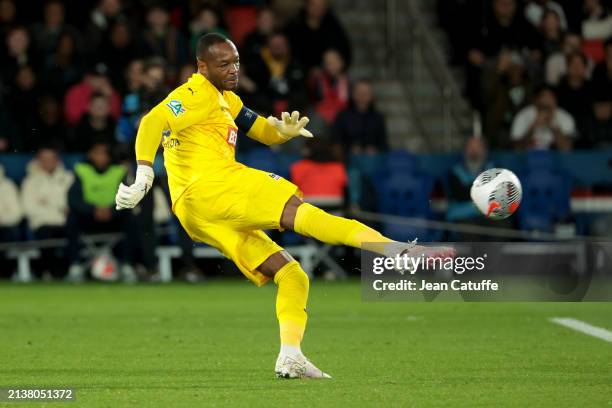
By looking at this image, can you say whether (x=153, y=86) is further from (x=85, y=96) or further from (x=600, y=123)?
(x=600, y=123)

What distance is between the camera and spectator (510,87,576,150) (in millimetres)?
19391

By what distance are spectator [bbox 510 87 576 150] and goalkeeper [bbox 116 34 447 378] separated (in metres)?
10.9

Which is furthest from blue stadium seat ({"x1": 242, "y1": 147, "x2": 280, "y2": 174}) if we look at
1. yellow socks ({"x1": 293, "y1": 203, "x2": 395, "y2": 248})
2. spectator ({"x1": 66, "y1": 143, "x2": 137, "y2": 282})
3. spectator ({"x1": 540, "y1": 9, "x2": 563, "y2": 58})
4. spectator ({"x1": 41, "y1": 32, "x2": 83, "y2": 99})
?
yellow socks ({"x1": 293, "y1": 203, "x2": 395, "y2": 248})

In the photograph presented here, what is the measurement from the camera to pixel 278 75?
19.2 m

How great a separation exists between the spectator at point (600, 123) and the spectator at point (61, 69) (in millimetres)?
6841

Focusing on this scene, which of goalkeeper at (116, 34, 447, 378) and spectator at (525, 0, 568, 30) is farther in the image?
spectator at (525, 0, 568, 30)

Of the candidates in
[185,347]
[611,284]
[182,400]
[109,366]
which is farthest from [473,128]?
[182,400]

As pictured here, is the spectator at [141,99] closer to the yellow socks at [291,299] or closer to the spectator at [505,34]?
the spectator at [505,34]

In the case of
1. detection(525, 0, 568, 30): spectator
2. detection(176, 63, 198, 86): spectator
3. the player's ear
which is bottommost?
the player's ear

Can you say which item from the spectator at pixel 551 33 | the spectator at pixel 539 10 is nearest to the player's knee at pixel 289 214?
the spectator at pixel 551 33

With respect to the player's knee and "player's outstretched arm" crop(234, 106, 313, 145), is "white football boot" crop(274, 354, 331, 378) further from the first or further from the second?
"player's outstretched arm" crop(234, 106, 313, 145)

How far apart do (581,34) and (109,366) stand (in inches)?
547

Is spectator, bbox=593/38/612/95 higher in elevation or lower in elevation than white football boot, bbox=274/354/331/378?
higher

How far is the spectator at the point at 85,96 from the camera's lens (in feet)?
62.5
